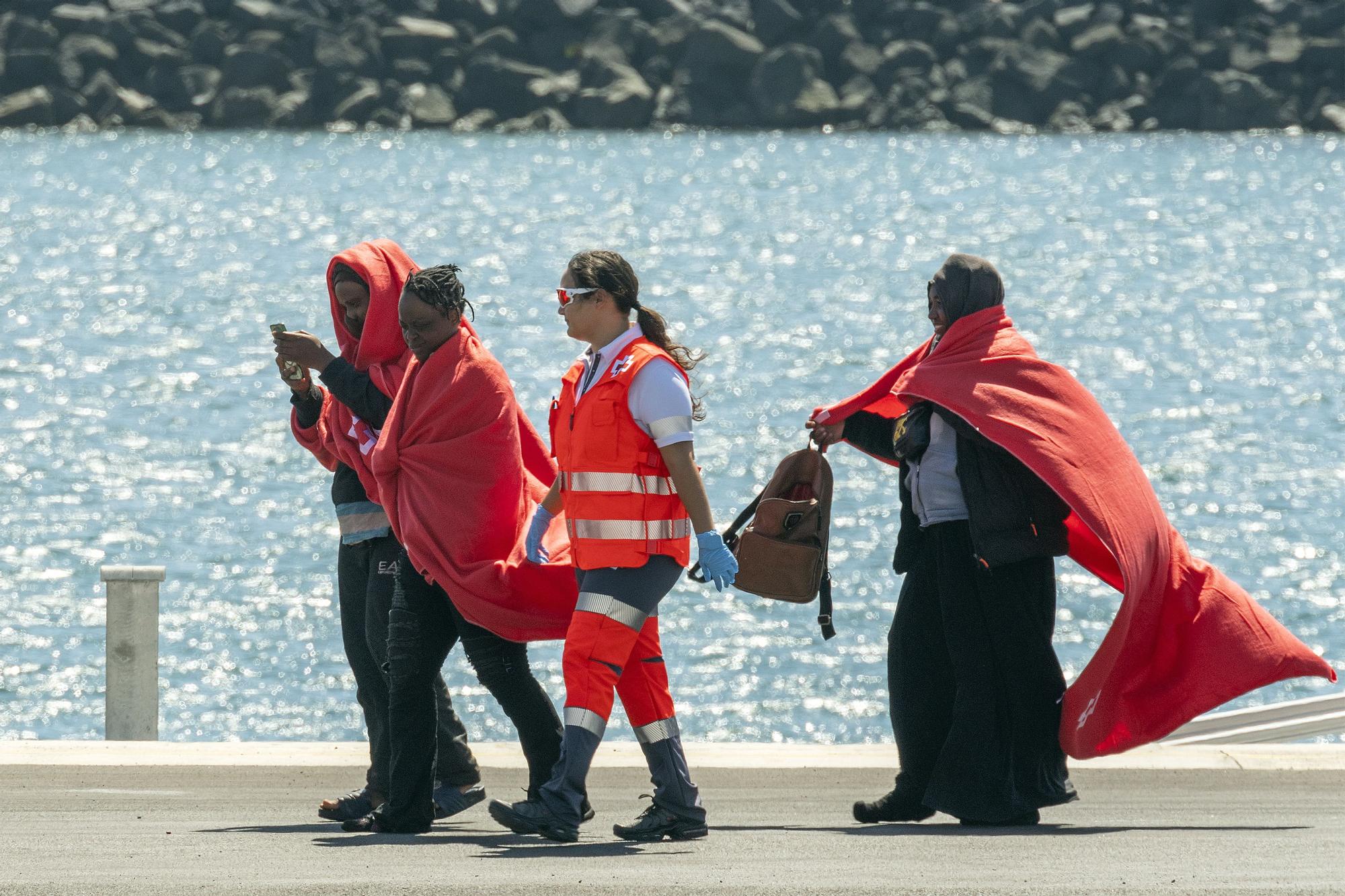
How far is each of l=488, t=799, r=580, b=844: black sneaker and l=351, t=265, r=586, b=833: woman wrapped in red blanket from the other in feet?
0.81

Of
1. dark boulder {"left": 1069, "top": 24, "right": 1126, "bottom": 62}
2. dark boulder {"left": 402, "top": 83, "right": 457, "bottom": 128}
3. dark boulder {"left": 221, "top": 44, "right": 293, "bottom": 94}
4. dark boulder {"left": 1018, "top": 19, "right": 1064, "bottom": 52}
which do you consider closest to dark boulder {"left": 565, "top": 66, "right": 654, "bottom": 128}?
dark boulder {"left": 402, "top": 83, "right": 457, "bottom": 128}

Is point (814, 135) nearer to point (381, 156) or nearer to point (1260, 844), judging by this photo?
point (381, 156)

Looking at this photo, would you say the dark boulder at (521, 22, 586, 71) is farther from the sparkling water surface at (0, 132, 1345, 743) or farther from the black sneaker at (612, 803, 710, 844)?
the black sneaker at (612, 803, 710, 844)

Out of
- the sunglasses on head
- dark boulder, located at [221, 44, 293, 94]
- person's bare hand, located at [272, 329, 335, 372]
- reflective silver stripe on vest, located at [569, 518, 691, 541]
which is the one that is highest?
dark boulder, located at [221, 44, 293, 94]

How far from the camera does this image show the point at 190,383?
33.2m

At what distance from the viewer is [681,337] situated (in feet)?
125

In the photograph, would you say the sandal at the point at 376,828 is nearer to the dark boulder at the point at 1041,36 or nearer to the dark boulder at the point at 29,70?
the dark boulder at the point at 29,70

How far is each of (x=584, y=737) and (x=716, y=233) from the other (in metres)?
54.7

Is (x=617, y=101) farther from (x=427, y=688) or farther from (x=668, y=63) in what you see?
(x=427, y=688)

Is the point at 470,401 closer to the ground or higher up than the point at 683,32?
closer to the ground

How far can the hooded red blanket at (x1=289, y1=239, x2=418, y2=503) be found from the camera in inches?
232

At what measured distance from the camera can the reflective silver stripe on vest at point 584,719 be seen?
5492 mm

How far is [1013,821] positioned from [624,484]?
149cm

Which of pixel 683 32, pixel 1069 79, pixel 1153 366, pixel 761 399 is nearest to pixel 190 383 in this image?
pixel 761 399
